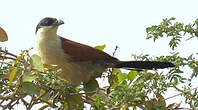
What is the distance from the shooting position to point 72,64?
10.4 ft

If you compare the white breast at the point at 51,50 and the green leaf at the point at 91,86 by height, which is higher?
the white breast at the point at 51,50

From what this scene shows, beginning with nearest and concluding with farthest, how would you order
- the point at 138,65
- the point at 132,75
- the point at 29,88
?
the point at 29,88, the point at 132,75, the point at 138,65

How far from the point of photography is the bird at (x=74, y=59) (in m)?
3.10

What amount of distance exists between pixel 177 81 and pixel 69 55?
1.38 meters

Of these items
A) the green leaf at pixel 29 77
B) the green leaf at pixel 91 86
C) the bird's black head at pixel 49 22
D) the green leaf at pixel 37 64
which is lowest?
the green leaf at pixel 91 86

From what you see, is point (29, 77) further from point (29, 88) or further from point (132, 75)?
point (132, 75)

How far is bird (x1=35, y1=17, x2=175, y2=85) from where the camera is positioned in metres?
3.10

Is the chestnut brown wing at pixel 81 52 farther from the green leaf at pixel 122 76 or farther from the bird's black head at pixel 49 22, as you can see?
the green leaf at pixel 122 76

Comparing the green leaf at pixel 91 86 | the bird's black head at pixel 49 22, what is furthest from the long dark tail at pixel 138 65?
the bird's black head at pixel 49 22

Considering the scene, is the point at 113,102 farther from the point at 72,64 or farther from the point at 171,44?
the point at 72,64

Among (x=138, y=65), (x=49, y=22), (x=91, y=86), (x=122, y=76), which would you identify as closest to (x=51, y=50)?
(x=49, y=22)

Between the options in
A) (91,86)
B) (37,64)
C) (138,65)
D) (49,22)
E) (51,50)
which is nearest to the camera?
(37,64)

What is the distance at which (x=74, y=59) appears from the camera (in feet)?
10.5

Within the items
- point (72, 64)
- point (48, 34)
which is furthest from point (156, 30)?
point (48, 34)
